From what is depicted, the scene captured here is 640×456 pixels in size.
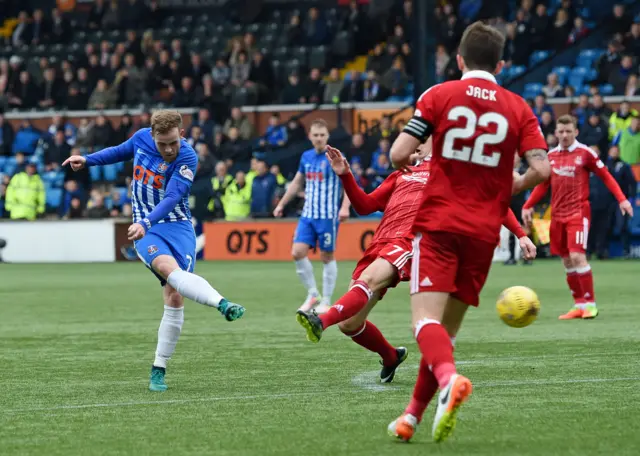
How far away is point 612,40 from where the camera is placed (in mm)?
29406

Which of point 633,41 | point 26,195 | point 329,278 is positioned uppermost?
point 633,41

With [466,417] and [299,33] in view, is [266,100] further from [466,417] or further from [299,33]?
[466,417]

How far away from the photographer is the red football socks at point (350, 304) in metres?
8.29

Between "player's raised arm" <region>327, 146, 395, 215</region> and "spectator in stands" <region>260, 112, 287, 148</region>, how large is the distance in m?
22.4

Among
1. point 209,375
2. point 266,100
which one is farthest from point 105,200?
point 209,375

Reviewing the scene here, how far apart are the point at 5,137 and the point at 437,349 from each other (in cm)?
2963

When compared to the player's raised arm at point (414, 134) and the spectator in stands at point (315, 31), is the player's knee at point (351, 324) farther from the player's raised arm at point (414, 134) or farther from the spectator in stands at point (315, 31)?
the spectator in stands at point (315, 31)

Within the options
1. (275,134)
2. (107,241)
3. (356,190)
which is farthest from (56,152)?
(356,190)

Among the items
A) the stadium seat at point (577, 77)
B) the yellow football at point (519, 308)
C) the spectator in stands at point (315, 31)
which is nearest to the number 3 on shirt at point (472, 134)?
the yellow football at point (519, 308)

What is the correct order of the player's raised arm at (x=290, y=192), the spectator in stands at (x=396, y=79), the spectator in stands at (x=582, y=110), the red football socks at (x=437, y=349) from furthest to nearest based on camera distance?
the spectator in stands at (x=396, y=79) < the spectator in stands at (x=582, y=110) < the player's raised arm at (x=290, y=192) < the red football socks at (x=437, y=349)

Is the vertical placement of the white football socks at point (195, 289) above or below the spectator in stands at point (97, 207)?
above

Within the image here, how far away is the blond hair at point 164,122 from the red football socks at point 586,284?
700 cm

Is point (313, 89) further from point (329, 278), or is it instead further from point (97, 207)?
point (329, 278)

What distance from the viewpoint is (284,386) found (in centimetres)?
891
